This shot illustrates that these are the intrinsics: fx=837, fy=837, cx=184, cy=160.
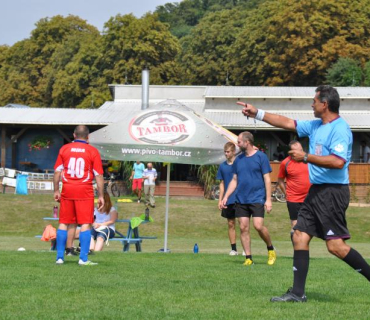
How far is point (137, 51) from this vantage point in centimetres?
7381

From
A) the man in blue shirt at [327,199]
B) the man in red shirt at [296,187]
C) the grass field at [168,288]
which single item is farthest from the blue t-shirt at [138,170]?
the man in blue shirt at [327,199]

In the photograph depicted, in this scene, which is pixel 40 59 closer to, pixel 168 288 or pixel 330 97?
pixel 168 288

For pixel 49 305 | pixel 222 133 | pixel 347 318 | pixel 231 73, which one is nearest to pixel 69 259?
pixel 222 133

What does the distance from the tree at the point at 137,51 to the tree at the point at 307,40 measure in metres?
9.62

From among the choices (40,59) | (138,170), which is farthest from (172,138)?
(40,59)

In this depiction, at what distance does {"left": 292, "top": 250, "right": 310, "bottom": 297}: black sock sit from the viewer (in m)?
8.02

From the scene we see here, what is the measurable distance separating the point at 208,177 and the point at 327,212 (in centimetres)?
3126

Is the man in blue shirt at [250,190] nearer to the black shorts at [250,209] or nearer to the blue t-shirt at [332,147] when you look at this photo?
the black shorts at [250,209]

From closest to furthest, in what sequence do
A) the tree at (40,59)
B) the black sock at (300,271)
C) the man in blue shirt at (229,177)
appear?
the black sock at (300,271) → the man in blue shirt at (229,177) → the tree at (40,59)

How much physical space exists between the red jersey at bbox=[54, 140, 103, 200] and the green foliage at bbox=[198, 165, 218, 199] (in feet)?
88.3

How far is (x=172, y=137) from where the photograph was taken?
1566cm

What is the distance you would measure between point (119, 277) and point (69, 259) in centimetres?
317

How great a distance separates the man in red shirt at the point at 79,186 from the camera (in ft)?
38.6

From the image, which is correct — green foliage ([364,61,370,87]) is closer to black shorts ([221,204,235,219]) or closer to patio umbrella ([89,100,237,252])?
patio umbrella ([89,100,237,252])
